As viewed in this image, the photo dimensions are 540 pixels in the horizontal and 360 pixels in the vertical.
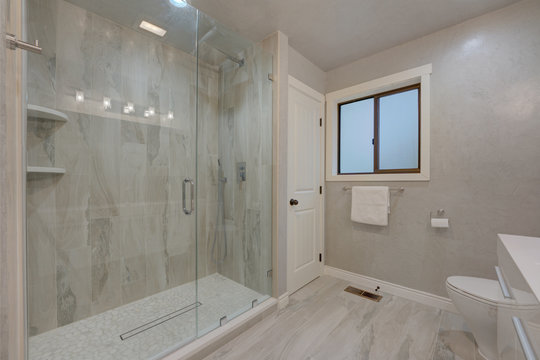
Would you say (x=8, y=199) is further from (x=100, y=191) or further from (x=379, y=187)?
(x=379, y=187)

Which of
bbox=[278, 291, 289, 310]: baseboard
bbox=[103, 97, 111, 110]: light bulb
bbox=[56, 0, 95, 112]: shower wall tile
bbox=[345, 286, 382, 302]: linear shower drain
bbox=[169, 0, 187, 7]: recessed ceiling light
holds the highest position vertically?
bbox=[169, 0, 187, 7]: recessed ceiling light

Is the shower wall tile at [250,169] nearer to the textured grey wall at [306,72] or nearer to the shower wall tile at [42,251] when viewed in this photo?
the textured grey wall at [306,72]

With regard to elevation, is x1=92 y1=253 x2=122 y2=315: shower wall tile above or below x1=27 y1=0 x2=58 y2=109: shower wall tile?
below

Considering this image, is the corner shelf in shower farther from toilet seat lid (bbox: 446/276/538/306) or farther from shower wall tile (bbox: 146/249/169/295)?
toilet seat lid (bbox: 446/276/538/306)

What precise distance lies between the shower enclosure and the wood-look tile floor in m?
0.29

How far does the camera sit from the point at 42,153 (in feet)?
4.87

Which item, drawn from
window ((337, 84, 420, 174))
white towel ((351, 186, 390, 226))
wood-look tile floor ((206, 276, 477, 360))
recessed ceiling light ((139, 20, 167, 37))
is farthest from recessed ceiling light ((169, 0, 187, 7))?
wood-look tile floor ((206, 276, 477, 360))

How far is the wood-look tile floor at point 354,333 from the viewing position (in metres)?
1.43

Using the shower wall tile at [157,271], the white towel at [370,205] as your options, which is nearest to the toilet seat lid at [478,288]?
the white towel at [370,205]

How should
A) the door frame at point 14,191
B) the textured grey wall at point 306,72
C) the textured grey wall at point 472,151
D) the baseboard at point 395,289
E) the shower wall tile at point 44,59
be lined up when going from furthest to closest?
the textured grey wall at point 306,72 < the baseboard at point 395,289 < the textured grey wall at point 472,151 < the shower wall tile at point 44,59 < the door frame at point 14,191

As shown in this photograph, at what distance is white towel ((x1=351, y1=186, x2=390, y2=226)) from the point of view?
2168 mm

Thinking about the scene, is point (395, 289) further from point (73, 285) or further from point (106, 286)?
point (73, 285)

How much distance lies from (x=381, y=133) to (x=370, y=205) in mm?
809

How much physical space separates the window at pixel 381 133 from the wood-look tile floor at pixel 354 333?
1277mm
